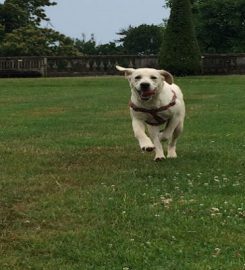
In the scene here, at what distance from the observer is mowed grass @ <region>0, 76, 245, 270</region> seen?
16.8 ft

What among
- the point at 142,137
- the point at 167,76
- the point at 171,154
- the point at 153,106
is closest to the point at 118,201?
the point at 142,137

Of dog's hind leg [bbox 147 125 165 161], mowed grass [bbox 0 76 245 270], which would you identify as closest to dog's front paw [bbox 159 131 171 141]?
dog's hind leg [bbox 147 125 165 161]

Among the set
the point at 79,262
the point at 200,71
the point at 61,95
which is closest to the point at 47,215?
the point at 79,262

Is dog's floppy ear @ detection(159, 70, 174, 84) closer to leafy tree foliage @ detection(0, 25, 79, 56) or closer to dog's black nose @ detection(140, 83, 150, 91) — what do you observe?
dog's black nose @ detection(140, 83, 150, 91)

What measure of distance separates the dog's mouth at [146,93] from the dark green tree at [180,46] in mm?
28178

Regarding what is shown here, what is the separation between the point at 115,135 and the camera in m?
13.2

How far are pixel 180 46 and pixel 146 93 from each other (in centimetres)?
2886

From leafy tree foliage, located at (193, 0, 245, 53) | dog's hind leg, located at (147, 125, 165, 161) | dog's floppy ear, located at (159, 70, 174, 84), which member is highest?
leafy tree foliage, located at (193, 0, 245, 53)

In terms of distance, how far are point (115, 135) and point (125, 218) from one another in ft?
23.2

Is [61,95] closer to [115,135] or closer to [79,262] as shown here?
[115,135]

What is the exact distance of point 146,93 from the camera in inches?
348

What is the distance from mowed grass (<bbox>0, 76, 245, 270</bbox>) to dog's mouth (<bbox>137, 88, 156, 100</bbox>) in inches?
36.8

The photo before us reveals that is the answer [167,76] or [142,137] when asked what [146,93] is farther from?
[167,76]

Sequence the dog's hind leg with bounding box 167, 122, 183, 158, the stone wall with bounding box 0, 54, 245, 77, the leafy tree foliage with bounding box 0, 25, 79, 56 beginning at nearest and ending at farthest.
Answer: the dog's hind leg with bounding box 167, 122, 183, 158 < the stone wall with bounding box 0, 54, 245, 77 < the leafy tree foliage with bounding box 0, 25, 79, 56
